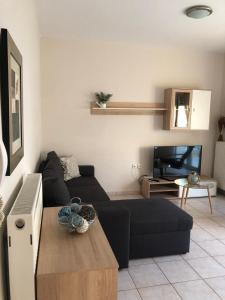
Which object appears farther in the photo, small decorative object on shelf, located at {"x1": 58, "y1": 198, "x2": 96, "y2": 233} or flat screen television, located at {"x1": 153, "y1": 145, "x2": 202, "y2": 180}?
Answer: flat screen television, located at {"x1": 153, "y1": 145, "x2": 202, "y2": 180}

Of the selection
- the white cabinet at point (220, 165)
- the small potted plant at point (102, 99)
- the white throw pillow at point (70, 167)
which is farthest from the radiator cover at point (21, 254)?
the white cabinet at point (220, 165)

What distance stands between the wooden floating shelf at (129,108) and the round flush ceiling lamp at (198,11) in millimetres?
1679

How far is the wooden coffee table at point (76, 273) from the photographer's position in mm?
1107

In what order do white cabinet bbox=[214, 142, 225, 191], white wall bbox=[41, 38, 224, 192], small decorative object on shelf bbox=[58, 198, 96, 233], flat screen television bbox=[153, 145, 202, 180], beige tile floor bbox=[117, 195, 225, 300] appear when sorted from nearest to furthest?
small decorative object on shelf bbox=[58, 198, 96, 233], beige tile floor bbox=[117, 195, 225, 300], white wall bbox=[41, 38, 224, 192], flat screen television bbox=[153, 145, 202, 180], white cabinet bbox=[214, 142, 225, 191]

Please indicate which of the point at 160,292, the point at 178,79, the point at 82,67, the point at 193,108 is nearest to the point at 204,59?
the point at 178,79

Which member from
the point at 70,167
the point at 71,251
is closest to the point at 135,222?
the point at 71,251

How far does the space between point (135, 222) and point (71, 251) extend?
1274mm

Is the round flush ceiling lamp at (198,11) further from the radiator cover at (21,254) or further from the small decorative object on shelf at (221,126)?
the radiator cover at (21,254)

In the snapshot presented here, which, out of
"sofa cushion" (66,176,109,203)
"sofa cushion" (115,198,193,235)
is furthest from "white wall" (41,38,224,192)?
"sofa cushion" (115,198,193,235)

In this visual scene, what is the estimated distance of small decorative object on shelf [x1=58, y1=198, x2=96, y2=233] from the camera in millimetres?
1419

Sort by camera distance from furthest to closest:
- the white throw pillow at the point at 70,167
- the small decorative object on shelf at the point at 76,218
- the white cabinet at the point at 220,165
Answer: the white cabinet at the point at 220,165, the white throw pillow at the point at 70,167, the small decorative object on shelf at the point at 76,218

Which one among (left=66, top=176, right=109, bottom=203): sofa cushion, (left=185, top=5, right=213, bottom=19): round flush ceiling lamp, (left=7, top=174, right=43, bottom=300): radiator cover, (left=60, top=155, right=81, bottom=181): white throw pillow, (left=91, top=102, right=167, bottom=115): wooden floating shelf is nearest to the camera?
(left=7, top=174, right=43, bottom=300): radiator cover

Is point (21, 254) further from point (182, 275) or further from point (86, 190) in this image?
point (86, 190)

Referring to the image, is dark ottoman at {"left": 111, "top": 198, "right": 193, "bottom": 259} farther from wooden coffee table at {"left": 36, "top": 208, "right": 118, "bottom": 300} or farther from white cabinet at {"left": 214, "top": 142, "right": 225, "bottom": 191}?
white cabinet at {"left": 214, "top": 142, "right": 225, "bottom": 191}
